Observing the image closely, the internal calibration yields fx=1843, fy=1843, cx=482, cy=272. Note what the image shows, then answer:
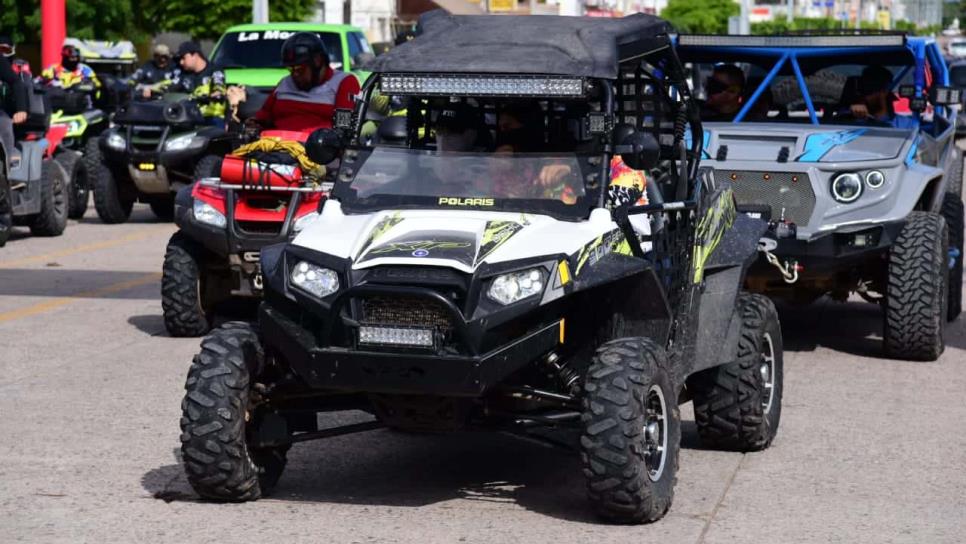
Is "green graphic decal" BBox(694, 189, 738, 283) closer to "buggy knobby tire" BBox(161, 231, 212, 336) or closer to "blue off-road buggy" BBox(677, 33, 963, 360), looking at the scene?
"blue off-road buggy" BBox(677, 33, 963, 360)

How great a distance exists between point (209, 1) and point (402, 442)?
3498 centimetres

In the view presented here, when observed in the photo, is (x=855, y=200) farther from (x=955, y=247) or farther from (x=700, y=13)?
(x=700, y=13)

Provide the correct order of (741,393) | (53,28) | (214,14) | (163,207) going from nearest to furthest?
1. (741,393)
2. (163,207)
3. (53,28)
4. (214,14)

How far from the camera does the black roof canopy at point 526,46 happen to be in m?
7.08

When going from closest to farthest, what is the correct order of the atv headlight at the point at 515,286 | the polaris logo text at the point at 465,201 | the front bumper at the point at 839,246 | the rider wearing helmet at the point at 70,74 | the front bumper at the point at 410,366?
1. the front bumper at the point at 410,366
2. the atv headlight at the point at 515,286
3. the polaris logo text at the point at 465,201
4. the front bumper at the point at 839,246
5. the rider wearing helmet at the point at 70,74

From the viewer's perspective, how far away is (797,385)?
10.3 metres

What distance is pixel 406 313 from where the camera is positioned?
650 cm

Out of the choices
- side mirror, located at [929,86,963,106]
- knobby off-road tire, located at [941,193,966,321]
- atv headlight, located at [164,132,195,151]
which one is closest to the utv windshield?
side mirror, located at [929,86,963,106]

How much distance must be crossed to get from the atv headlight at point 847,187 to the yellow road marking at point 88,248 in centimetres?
775

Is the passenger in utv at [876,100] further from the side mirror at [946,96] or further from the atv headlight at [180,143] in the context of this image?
the atv headlight at [180,143]

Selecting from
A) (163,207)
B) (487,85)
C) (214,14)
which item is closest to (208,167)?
(163,207)

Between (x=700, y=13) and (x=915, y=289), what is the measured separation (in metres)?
76.3

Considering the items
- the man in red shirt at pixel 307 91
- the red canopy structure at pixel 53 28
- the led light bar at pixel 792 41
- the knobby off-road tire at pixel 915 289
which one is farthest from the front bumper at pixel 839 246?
the red canopy structure at pixel 53 28

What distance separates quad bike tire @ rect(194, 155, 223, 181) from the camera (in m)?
16.6
